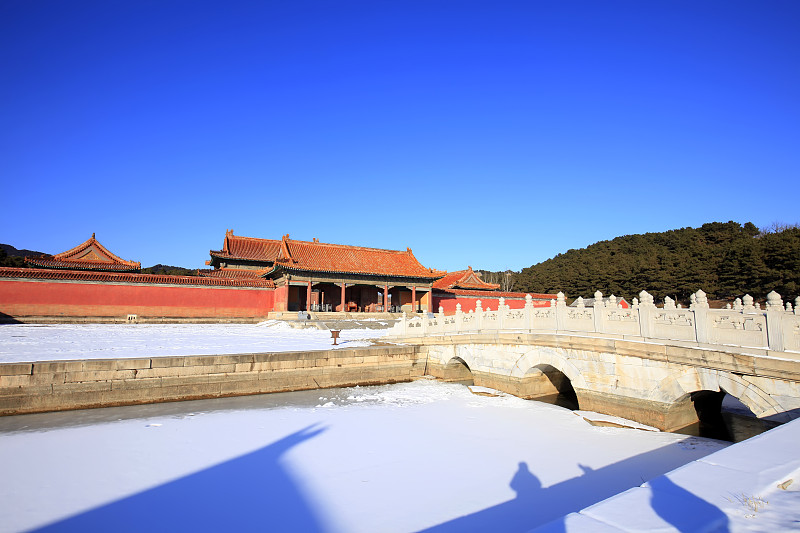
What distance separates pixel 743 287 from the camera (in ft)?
100

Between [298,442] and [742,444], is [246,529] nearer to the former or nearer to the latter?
[298,442]

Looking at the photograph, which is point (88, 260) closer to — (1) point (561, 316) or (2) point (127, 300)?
(2) point (127, 300)

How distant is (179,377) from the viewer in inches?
422

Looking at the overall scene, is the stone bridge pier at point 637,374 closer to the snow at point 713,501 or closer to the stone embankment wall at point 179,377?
the stone embankment wall at point 179,377

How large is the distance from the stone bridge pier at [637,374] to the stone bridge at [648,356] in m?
0.02

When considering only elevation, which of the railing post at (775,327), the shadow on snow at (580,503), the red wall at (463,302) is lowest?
the shadow on snow at (580,503)

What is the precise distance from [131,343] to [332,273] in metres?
12.7

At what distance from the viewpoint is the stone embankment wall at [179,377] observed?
30.6 ft

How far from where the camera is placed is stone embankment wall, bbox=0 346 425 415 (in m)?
9.31

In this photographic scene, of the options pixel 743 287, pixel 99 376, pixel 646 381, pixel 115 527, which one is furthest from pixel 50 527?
pixel 743 287

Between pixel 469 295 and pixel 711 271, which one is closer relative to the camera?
pixel 469 295

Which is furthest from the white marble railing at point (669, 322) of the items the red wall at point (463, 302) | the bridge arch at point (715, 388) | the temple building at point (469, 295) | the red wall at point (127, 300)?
the temple building at point (469, 295)

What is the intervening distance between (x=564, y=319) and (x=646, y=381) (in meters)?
2.19

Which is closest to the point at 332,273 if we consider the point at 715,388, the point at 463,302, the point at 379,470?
the point at 463,302
